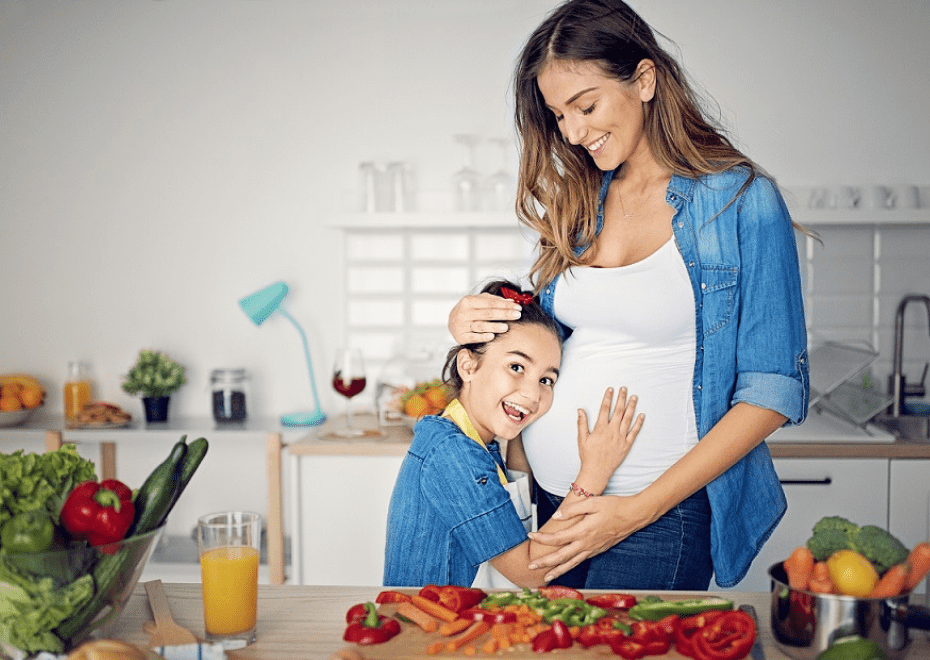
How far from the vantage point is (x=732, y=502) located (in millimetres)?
1462

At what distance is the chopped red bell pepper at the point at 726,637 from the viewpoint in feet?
3.15

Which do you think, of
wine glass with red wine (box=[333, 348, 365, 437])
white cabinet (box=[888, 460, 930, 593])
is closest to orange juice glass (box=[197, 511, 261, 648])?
wine glass with red wine (box=[333, 348, 365, 437])

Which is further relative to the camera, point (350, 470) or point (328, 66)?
point (328, 66)

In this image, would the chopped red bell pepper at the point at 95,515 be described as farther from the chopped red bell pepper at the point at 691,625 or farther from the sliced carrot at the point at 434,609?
the chopped red bell pepper at the point at 691,625

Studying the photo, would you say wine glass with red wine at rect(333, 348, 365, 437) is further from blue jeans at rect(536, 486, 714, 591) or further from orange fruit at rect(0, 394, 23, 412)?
blue jeans at rect(536, 486, 714, 591)

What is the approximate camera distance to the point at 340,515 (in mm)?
2701

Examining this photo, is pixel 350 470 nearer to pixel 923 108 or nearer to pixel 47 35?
pixel 47 35

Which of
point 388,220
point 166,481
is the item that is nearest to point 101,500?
point 166,481

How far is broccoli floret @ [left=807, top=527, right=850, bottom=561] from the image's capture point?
0.96m

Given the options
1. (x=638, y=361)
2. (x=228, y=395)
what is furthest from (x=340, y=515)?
(x=638, y=361)

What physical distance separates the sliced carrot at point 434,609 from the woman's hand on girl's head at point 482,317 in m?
0.54

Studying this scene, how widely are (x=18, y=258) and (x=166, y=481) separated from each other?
2.72 metres

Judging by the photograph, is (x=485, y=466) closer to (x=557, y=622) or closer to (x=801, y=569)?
(x=557, y=622)

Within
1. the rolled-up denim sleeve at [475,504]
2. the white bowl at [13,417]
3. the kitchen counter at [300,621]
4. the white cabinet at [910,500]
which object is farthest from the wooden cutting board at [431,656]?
the white bowl at [13,417]
